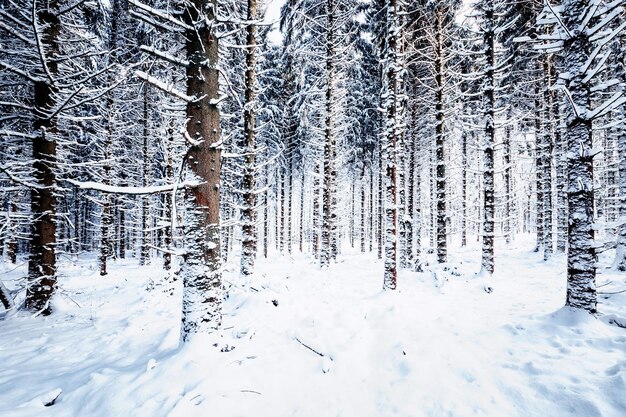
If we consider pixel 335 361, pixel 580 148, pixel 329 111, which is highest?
pixel 329 111

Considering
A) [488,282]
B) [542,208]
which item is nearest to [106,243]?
[488,282]

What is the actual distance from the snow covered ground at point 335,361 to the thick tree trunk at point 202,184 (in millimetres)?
500

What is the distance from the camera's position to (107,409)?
3.20 metres

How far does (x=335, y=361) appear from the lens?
4348 mm

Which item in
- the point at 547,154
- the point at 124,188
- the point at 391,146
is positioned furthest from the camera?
the point at 547,154

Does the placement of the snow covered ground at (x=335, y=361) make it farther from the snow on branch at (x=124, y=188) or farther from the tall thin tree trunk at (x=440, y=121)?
the tall thin tree trunk at (x=440, y=121)

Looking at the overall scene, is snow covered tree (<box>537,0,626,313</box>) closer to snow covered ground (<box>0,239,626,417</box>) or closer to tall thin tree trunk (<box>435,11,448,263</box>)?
snow covered ground (<box>0,239,626,417</box>)

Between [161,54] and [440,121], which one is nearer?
[161,54]

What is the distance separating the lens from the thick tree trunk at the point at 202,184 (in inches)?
163

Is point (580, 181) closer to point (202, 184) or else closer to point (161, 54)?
point (202, 184)

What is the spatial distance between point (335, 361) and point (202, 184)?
348cm

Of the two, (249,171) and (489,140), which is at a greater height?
(489,140)

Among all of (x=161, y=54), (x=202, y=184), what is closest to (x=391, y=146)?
(x=202, y=184)

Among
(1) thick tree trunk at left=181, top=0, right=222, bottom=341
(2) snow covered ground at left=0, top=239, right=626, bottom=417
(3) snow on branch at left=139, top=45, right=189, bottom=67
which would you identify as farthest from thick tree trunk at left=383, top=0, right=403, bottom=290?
(3) snow on branch at left=139, top=45, right=189, bottom=67
